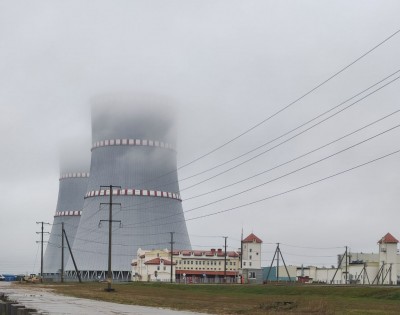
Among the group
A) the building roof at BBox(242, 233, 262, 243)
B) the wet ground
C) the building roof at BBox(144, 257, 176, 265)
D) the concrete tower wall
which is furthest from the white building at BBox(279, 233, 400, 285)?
the wet ground

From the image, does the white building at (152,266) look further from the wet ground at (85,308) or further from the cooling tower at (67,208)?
the wet ground at (85,308)

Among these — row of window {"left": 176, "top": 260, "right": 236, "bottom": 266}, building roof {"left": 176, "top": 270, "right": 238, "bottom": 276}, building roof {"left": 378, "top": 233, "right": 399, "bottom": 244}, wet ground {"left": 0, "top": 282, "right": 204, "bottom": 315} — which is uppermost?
building roof {"left": 378, "top": 233, "right": 399, "bottom": 244}

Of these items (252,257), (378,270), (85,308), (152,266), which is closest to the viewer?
(85,308)

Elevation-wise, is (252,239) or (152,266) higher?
(252,239)

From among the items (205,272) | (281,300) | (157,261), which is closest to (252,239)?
(205,272)

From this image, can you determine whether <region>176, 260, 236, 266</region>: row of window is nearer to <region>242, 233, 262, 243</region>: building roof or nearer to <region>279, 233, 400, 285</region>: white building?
<region>242, 233, 262, 243</region>: building roof

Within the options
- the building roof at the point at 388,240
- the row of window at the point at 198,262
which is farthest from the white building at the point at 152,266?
the building roof at the point at 388,240

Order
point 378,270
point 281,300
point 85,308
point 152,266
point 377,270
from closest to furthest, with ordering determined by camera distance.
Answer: point 85,308 < point 281,300 < point 378,270 < point 377,270 < point 152,266

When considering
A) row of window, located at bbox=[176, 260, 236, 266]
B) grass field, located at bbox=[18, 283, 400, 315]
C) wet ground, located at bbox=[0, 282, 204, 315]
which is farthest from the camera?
row of window, located at bbox=[176, 260, 236, 266]

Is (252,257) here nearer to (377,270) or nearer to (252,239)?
(252,239)

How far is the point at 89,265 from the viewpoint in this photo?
8506 cm

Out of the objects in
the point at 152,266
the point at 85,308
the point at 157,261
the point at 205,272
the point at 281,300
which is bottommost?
the point at 205,272

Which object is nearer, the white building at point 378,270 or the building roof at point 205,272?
the white building at point 378,270

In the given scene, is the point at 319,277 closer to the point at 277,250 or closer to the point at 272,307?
the point at 277,250
